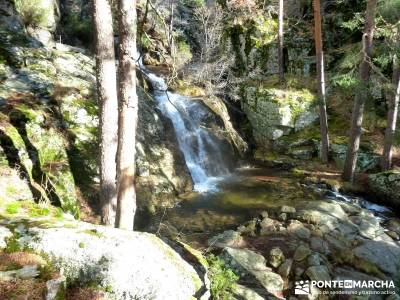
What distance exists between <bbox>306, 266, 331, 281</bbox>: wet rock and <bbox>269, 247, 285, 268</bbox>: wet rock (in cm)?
75

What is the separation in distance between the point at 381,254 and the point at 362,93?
6.33 m

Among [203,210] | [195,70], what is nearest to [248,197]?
[203,210]

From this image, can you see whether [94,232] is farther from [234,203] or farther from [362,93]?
[362,93]

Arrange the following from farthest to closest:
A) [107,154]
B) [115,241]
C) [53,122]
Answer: [53,122], [107,154], [115,241]

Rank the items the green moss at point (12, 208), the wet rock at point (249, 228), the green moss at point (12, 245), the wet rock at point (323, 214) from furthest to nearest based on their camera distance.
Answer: the wet rock at point (323, 214)
the wet rock at point (249, 228)
the green moss at point (12, 208)
the green moss at point (12, 245)

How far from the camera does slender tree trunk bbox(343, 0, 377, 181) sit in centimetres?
1258

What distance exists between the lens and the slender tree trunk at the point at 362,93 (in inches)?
495

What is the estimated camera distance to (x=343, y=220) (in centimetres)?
1120

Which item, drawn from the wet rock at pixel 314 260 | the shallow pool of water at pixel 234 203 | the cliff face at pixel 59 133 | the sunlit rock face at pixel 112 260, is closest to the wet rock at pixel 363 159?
the shallow pool of water at pixel 234 203

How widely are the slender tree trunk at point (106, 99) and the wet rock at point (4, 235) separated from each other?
286 cm

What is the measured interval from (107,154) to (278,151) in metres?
13.3

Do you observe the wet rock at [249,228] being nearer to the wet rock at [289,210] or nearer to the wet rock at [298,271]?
the wet rock at [289,210]

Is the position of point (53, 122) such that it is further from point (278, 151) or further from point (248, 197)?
point (278, 151)

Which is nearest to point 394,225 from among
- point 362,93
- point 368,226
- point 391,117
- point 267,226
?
point 368,226
